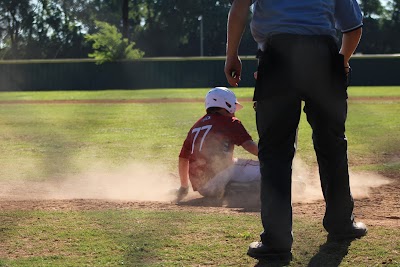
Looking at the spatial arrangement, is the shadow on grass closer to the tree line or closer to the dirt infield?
the dirt infield

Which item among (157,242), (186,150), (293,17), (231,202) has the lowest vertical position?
(231,202)

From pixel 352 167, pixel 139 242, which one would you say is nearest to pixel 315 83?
pixel 139 242

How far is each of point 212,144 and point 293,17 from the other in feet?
7.70

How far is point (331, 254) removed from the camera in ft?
12.0

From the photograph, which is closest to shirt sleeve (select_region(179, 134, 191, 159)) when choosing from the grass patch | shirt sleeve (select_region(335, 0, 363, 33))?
the grass patch

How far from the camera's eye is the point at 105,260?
3.58 m

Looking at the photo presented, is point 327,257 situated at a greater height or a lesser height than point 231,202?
greater

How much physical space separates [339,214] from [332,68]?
813mm

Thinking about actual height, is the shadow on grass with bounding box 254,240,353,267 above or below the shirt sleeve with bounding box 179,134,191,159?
below

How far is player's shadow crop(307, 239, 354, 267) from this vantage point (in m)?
3.50

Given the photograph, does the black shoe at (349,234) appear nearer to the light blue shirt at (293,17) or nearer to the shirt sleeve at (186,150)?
the light blue shirt at (293,17)

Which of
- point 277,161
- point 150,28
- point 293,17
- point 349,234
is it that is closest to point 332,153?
point 277,161

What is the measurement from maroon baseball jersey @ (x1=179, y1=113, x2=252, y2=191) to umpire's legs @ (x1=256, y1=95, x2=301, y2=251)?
2040 mm

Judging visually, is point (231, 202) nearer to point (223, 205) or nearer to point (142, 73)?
point (223, 205)
